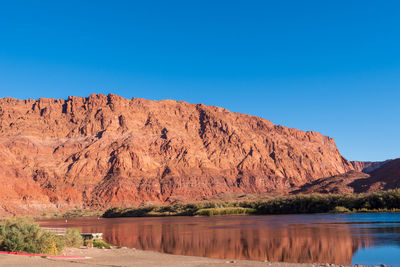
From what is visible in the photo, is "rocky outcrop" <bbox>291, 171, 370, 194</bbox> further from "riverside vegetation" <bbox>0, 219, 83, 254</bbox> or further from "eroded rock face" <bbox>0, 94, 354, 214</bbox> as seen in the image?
"riverside vegetation" <bbox>0, 219, 83, 254</bbox>

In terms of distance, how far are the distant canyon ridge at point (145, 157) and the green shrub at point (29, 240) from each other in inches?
3076

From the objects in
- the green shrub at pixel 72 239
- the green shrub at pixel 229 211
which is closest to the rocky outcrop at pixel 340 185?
the green shrub at pixel 229 211

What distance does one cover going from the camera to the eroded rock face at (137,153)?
120312mm

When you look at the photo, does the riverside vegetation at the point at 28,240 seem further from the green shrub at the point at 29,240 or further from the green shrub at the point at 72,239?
the green shrub at the point at 72,239

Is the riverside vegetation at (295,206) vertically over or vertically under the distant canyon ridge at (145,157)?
under

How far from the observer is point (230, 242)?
27.4 meters

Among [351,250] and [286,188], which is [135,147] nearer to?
[286,188]

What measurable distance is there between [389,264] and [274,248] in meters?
7.61

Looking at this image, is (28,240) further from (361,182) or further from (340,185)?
(340,185)

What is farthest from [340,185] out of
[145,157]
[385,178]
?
[145,157]

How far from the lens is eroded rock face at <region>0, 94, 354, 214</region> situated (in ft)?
395

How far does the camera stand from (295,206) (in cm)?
7338

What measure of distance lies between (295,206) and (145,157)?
74150mm

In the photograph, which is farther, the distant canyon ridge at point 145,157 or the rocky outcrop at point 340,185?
the distant canyon ridge at point 145,157
